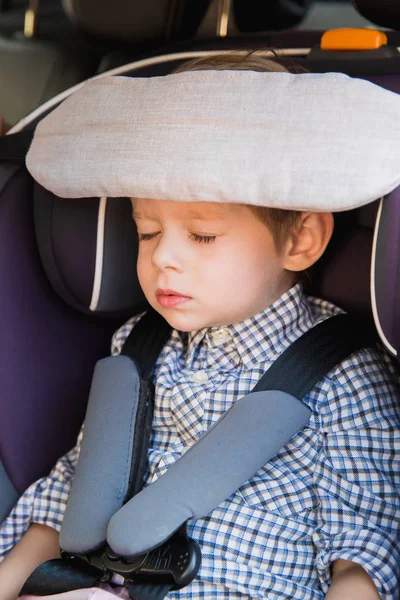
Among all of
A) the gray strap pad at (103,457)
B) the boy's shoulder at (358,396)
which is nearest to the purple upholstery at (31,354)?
the gray strap pad at (103,457)

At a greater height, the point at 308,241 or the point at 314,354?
the point at 308,241

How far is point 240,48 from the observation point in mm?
1320

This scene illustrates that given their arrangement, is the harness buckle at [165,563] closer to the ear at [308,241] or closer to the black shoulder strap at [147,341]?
the black shoulder strap at [147,341]

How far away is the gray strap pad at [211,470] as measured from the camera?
1.04 m

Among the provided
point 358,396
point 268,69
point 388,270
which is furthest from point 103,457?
point 268,69

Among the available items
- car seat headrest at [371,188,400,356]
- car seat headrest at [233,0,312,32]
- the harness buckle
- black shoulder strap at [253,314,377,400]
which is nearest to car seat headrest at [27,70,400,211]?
car seat headrest at [371,188,400,356]

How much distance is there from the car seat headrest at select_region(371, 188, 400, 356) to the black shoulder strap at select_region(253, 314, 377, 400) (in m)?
0.14

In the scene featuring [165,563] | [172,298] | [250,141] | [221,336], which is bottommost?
[165,563]

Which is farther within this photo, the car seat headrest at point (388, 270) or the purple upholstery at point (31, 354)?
the purple upholstery at point (31, 354)

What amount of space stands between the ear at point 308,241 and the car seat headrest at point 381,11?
1.01ft

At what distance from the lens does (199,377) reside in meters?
1.22

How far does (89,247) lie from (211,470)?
1.22 feet

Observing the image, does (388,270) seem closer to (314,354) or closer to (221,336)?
(314,354)

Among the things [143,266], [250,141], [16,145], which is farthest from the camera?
[16,145]
